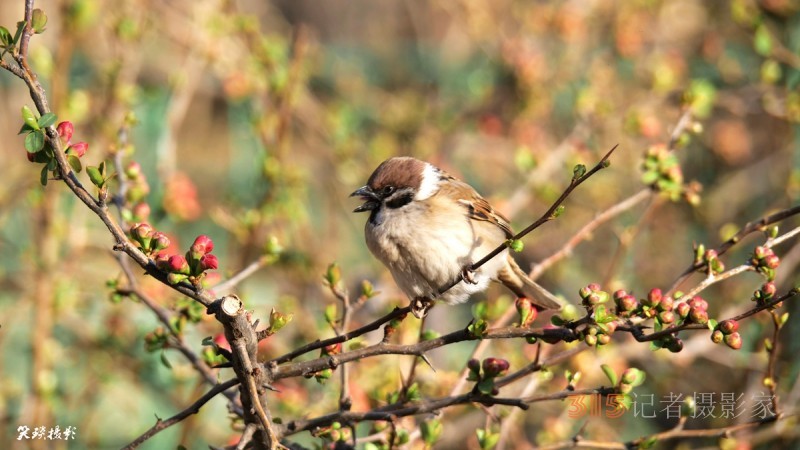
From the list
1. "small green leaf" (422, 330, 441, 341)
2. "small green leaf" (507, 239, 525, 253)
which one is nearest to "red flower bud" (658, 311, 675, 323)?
"small green leaf" (507, 239, 525, 253)

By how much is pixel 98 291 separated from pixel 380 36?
15.1ft

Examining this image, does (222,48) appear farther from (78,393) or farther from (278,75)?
(78,393)

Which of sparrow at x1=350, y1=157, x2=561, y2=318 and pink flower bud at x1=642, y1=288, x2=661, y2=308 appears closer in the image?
pink flower bud at x1=642, y1=288, x2=661, y2=308

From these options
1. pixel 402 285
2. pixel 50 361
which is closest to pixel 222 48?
pixel 50 361

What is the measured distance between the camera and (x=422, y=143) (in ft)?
16.1

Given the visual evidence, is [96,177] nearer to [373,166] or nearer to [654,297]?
[654,297]

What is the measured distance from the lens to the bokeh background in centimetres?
337

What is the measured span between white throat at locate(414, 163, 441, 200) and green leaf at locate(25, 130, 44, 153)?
1423 mm

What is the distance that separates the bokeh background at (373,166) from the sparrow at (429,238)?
174 mm

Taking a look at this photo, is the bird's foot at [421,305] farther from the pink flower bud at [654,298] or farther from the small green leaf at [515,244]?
the pink flower bud at [654,298]

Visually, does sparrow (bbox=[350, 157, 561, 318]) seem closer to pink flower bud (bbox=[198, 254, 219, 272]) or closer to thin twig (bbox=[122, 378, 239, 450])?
thin twig (bbox=[122, 378, 239, 450])

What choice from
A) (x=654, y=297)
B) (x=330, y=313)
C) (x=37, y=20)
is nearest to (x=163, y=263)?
(x=37, y=20)

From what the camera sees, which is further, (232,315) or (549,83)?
(549,83)

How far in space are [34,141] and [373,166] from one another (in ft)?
10.9
